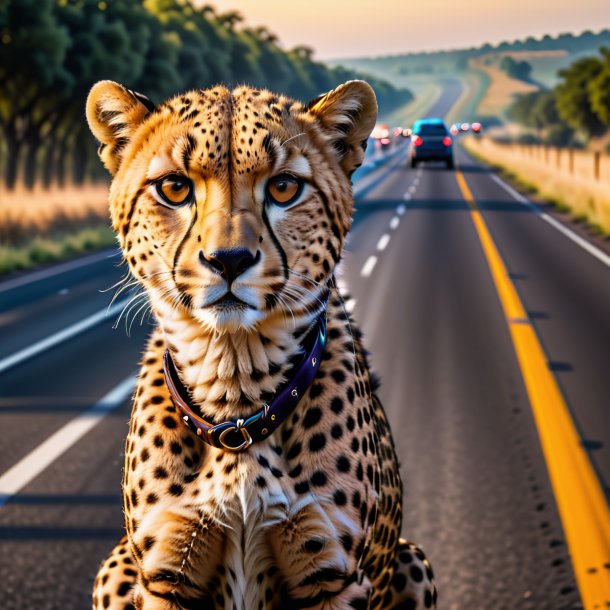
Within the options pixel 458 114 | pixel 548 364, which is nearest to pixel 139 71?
pixel 548 364

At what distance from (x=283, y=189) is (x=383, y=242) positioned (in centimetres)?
1986

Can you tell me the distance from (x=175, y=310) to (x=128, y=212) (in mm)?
265

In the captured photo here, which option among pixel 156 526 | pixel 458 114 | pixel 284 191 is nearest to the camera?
pixel 284 191

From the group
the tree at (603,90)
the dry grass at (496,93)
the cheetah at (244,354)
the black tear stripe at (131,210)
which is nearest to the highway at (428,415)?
the cheetah at (244,354)

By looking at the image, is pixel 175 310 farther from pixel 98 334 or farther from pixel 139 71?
pixel 139 71

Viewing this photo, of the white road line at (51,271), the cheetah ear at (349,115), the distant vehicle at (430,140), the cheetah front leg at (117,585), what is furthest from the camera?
the distant vehicle at (430,140)

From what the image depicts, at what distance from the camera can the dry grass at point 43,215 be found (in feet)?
71.1

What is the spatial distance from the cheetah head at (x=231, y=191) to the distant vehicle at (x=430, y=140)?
40860mm

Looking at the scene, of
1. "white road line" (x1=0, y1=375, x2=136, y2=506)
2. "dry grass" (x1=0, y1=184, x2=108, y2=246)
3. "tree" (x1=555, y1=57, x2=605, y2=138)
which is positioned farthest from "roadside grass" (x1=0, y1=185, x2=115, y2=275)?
"tree" (x1=555, y1=57, x2=605, y2=138)

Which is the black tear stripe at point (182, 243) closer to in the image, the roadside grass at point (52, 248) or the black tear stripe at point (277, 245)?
the black tear stripe at point (277, 245)

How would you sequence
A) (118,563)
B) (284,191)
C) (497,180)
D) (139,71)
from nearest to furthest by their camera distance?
(284,191) < (118,563) < (139,71) < (497,180)

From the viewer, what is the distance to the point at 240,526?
248 centimetres

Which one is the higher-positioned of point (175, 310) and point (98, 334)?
point (175, 310)

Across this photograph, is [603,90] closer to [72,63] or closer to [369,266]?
[72,63]
